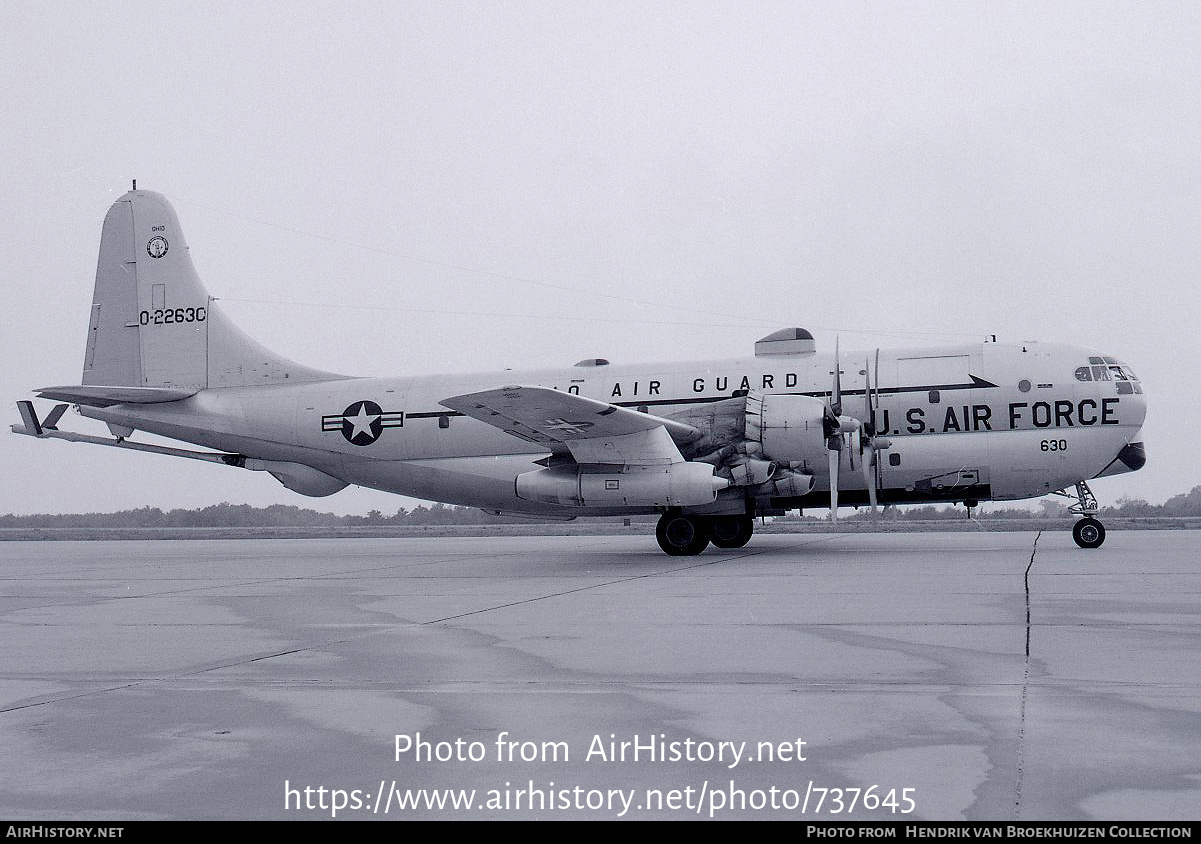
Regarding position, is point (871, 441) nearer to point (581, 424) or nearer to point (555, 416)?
point (581, 424)

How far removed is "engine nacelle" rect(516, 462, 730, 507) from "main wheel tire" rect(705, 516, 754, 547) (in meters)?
3.07

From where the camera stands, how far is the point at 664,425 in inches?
830

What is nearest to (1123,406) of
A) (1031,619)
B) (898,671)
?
(1031,619)

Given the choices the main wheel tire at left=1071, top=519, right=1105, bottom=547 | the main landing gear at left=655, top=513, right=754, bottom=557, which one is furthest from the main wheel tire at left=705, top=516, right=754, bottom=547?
the main wheel tire at left=1071, top=519, right=1105, bottom=547

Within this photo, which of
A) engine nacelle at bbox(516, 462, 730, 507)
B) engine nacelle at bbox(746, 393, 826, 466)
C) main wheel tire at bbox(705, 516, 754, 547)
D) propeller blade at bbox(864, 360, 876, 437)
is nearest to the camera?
engine nacelle at bbox(516, 462, 730, 507)

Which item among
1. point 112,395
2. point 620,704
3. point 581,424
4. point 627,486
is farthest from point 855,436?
point 112,395

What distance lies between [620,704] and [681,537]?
15396 millimetres

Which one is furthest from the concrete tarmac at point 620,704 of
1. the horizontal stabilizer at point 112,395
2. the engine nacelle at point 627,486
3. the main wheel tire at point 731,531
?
the horizontal stabilizer at point 112,395

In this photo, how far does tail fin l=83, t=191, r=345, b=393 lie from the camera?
2798 centimetres

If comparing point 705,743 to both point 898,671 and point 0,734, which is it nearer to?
point 898,671

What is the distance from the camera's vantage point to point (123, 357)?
A: 28.4 metres

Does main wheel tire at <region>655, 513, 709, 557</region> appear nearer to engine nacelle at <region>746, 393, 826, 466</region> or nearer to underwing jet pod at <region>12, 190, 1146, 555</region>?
underwing jet pod at <region>12, 190, 1146, 555</region>

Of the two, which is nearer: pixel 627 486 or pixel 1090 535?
pixel 627 486

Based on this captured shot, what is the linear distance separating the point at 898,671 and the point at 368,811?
437 cm
